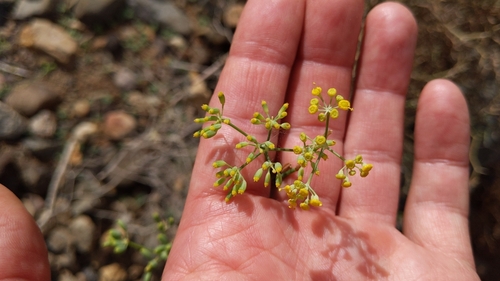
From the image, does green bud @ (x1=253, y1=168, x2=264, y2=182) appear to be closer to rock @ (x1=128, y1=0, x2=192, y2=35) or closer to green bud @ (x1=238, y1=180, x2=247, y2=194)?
green bud @ (x1=238, y1=180, x2=247, y2=194)

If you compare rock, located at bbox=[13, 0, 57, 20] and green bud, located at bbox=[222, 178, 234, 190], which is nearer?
green bud, located at bbox=[222, 178, 234, 190]

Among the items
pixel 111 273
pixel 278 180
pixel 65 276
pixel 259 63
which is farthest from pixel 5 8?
pixel 278 180

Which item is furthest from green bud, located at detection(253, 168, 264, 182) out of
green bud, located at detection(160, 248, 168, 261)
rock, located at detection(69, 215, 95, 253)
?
rock, located at detection(69, 215, 95, 253)

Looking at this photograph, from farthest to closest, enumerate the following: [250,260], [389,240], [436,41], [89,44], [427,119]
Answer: [89,44]
[436,41]
[427,119]
[389,240]
[250,260]

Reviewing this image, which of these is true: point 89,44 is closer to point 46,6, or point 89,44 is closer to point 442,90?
point 46,6


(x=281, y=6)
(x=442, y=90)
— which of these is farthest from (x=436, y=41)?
(x=281, y=6)

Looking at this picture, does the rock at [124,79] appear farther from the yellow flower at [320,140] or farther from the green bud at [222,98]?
the yellow flower at [320,140]

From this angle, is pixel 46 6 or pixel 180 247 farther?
pixel 46 6
